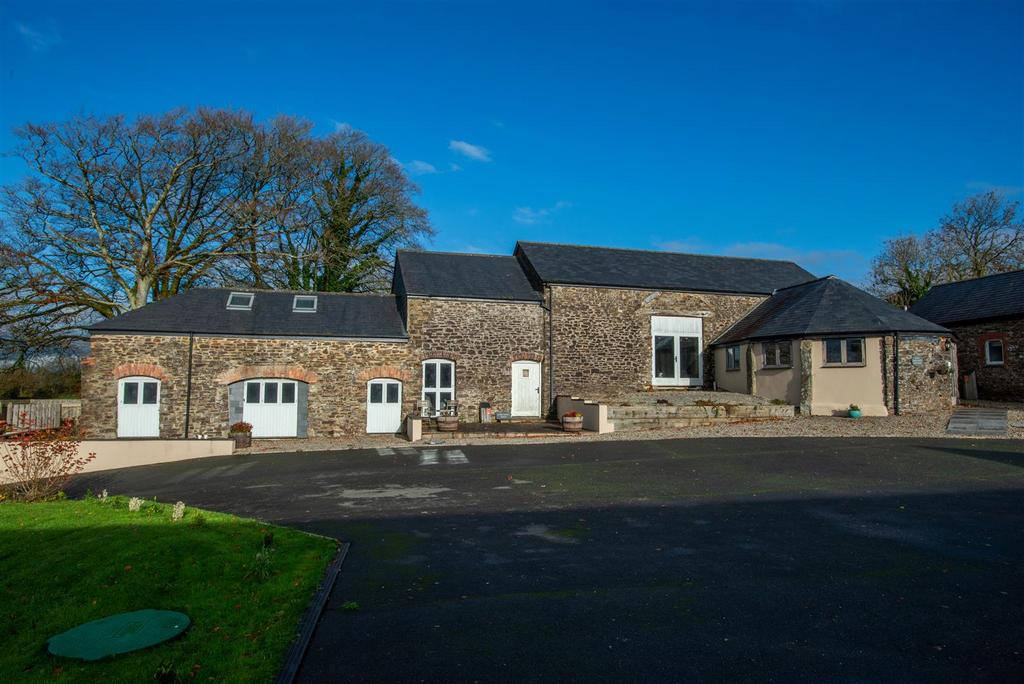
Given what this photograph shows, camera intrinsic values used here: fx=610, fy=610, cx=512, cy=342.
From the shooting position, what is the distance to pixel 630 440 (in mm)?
17016

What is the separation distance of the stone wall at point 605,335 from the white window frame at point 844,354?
17.2 feet

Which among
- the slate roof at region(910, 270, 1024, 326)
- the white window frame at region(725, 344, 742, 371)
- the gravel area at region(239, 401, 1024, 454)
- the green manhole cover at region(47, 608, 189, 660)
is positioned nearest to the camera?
the green manhole cover at region(47, 608, 189, 660)

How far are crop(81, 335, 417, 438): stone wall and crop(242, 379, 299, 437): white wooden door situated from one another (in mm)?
419

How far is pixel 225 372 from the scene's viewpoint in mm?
19859

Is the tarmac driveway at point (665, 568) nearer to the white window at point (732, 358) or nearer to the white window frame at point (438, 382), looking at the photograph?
the white window frame at point (438, 382)

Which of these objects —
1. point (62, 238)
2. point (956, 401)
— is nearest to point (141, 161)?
point (62, 238)

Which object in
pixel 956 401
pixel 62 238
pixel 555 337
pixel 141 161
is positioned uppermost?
pixel 141 161

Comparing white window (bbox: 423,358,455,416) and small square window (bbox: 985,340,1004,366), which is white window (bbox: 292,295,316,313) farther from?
small square window (bbox: 985,340,1004,366)

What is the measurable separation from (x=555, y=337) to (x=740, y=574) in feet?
57.9

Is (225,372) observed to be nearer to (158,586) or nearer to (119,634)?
(158,586)

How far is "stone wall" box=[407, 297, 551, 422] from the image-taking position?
22.0 metres

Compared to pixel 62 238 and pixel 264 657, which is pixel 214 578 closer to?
pixel 264 657

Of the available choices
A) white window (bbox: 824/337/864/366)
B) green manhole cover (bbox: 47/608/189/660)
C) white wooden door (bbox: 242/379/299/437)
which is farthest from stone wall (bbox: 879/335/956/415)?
green manhole cover (bbox: 47/608/189/660)

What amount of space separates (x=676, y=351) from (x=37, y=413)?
2453 cm
